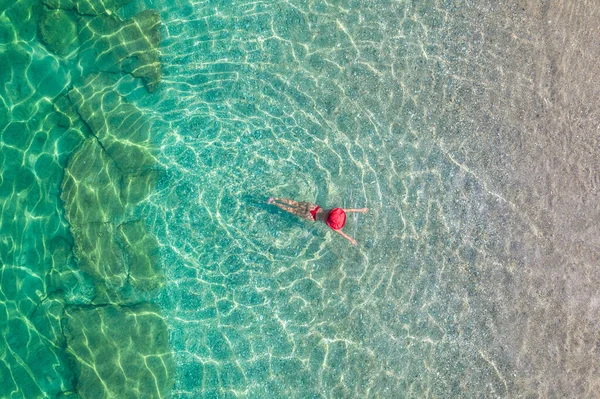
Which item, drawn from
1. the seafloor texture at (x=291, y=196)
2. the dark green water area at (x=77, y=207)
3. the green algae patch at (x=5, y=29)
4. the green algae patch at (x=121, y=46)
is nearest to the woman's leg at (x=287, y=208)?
the seafloor texture at (x=291, y=196)

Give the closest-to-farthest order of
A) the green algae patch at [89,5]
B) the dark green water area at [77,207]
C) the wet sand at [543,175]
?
the dark green water area at [77,207] → the green algae patch at [89,5] → the wet sand at [543,175]

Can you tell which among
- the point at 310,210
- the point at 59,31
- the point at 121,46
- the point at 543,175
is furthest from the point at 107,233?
the point at 543,175

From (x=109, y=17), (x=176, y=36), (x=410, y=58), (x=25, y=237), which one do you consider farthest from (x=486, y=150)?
(x=25, y=237)

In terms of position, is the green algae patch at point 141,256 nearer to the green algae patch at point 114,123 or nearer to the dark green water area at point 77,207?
the dark green water area at point 77,207

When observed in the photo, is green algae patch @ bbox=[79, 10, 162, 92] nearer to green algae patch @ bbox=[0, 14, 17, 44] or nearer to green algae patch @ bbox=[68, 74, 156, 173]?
green algae patch @ bbox=[68, 74, 156, 173]

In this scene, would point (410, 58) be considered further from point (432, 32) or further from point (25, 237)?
point (25, 237)

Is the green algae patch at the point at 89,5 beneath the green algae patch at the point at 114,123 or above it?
above

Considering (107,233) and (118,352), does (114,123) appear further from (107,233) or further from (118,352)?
(118,352)
